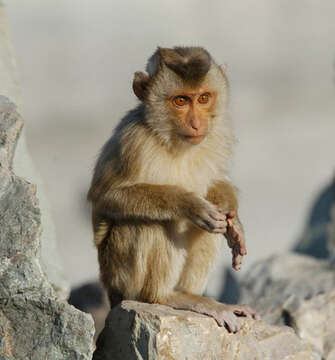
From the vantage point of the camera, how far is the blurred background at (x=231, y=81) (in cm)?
1423

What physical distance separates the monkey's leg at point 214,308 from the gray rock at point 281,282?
44.2 inches

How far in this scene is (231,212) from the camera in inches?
234

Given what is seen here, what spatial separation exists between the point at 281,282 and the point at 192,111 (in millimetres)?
2827

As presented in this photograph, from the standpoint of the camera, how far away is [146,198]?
591 centimetres

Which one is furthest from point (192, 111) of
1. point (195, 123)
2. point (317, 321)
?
point (317, 321)

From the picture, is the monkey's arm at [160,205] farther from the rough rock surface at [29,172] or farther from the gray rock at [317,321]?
the gray rock at [317,321]

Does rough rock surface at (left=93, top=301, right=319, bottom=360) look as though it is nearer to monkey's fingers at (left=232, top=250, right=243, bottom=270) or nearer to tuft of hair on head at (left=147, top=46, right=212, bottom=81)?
monkey's fingers at (left=232, top=250, right=243, bottom=270)

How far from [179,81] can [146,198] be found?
0.89 meters

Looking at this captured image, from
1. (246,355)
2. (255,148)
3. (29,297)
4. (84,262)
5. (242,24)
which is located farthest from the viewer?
(242,24)

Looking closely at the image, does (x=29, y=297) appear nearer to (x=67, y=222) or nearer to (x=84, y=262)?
(x=84, y=262)

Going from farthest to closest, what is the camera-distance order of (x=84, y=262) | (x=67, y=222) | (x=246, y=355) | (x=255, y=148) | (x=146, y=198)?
(x=255, y=148) < (x=67, y=222) < (x=84, y=262) < (x=146, y=198) < (x=246, y=355)

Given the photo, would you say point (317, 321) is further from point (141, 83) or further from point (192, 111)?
point (141, 83)

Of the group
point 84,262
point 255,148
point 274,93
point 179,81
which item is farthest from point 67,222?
point 179,81

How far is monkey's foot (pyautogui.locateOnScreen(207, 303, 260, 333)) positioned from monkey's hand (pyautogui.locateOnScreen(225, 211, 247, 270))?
0.29 metres
